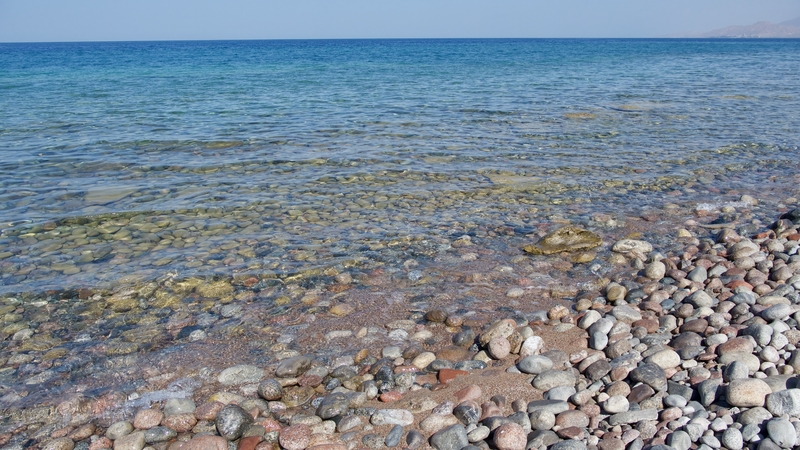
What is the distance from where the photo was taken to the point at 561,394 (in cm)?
387

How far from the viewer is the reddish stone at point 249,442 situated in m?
3.58

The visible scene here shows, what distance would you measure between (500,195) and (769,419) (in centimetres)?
572

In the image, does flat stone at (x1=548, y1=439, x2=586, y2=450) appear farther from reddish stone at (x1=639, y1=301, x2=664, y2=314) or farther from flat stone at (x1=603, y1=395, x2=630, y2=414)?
reddish stone at (x1=639, y1=301, x2=664, y2=314)

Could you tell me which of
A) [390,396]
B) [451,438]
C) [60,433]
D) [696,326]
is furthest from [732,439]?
[60,433]

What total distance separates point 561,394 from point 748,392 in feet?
3.52

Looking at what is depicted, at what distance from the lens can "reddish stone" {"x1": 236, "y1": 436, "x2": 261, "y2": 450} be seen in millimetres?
3576

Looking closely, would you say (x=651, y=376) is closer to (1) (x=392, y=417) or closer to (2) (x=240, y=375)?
(1) (x=392, y=417)

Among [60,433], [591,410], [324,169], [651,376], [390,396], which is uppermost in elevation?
[324,169]

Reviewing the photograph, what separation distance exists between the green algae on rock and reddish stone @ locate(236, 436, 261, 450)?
392 cm

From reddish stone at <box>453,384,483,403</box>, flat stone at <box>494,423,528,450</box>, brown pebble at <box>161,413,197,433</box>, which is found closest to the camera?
flat stone at <box>494,423,528,450</box>

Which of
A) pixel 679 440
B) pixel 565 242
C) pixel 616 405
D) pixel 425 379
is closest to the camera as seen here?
pixel 679 440

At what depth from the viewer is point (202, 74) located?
104 ft

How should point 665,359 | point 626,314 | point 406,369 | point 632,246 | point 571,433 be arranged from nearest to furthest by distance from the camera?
point 571,433, point 665,359, point 406,369, point 626,314, point 632,246

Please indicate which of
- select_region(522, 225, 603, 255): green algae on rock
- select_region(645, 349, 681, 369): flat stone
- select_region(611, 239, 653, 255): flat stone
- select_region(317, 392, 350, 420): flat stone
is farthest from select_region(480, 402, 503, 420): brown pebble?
select_region(611, 239, 653, 255): flat stone
